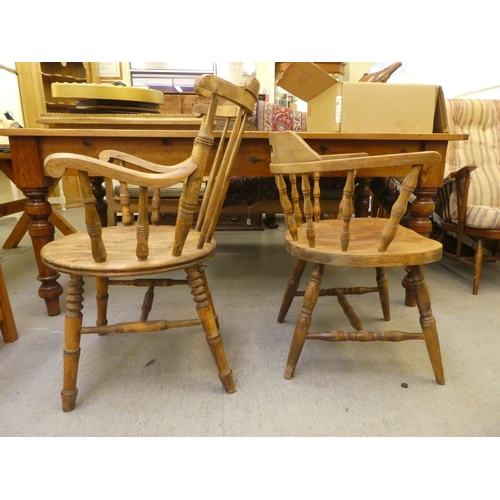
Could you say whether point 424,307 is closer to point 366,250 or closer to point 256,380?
point 366,250

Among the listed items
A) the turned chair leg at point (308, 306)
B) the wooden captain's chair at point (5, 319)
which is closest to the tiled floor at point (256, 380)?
the wooden captain's chair at point (5, 319)

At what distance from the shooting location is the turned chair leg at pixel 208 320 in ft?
3.31

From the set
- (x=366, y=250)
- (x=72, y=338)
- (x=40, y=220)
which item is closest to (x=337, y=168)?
(x=366, y=250)

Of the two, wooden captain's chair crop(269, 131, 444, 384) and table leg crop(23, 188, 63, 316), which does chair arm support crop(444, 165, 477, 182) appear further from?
table leg crop(23, 188, 63, 316)

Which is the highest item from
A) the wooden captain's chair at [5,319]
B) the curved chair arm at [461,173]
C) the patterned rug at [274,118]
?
the patterned rug at [274,118]

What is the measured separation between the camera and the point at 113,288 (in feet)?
6.33

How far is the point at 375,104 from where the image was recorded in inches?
58.6

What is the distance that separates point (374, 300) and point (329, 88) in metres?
1.04

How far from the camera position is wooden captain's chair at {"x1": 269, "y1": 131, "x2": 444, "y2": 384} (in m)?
0.92

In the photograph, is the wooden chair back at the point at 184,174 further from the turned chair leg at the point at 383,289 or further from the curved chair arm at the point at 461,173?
the curved chair arm at the point at 461,173

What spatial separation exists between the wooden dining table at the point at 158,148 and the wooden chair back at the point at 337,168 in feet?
1.35

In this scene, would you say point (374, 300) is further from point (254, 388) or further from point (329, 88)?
point (329, 88)

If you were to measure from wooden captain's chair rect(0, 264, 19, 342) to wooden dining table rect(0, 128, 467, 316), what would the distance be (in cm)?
19

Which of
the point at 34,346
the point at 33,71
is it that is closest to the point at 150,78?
the point at 33,71
